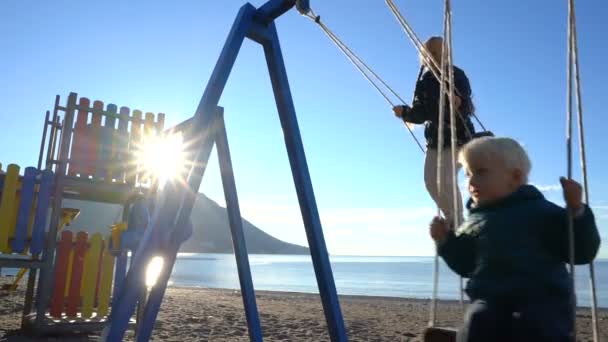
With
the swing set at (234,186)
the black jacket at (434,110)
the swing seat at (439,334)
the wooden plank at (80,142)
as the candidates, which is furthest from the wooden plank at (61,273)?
the swing seat at (439,334)

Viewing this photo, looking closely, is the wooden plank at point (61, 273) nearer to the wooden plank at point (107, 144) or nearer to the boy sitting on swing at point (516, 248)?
the wooden plank at point (107, 144)

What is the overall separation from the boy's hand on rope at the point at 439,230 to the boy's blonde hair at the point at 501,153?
29cm

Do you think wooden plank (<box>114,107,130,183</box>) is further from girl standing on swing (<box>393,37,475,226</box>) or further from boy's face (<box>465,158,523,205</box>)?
boy's face (<box>465,158,523,205</box>)

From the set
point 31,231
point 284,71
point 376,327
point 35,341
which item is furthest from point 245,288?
point 376,327

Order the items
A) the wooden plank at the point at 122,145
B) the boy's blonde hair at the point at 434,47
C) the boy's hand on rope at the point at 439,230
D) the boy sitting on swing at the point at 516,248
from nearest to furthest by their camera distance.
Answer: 1. the boy sitting on swing at the point at 516,248
2. the boy's hand on rope at the point at 439,230
3. the boy's blonde hair at the point at 434,47
4. the wooden plank at the point at 122,145

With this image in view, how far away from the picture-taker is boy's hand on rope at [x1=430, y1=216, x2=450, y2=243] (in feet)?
7.21

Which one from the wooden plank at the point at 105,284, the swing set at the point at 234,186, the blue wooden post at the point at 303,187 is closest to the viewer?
the swing set at the point at 234,186

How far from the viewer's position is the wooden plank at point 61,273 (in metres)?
6.40

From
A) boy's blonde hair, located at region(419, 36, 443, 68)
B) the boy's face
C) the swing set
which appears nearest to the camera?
the boy's face

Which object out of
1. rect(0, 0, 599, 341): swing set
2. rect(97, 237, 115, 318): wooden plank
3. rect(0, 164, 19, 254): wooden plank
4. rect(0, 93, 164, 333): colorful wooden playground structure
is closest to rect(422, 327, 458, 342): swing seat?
rect(0, 0, 599, 341): swing set

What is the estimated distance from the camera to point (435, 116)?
3.58 metres

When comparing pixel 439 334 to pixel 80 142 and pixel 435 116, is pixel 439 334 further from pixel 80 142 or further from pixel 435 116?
pixel 80 142

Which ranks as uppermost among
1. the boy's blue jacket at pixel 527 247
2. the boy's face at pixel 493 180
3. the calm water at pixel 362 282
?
the boy's face at pixel 493 180

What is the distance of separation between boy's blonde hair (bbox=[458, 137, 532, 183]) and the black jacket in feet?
4.54
